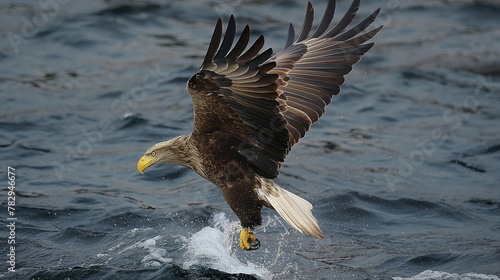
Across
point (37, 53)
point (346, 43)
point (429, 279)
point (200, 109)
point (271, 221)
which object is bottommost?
point (37, 53)

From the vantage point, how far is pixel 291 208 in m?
5.61

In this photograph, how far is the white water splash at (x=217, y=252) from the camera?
6.14 metres

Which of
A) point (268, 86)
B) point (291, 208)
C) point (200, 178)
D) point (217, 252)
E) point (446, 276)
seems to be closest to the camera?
point (268, 86)

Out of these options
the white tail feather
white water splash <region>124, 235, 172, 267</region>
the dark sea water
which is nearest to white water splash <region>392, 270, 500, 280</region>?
the dark sea water

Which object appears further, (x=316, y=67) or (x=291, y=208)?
(x=316, y=67)

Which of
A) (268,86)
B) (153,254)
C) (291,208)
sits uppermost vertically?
(268,86)

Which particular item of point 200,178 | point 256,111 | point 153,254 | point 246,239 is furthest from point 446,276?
point 200,178

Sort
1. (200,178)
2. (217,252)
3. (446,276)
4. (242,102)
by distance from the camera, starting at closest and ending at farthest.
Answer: (242,102), (446,276), (217,252), (200,178)

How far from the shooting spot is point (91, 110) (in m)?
10.4

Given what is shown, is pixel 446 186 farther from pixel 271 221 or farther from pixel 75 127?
Answer: pixel 75 127

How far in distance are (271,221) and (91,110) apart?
13.7ft

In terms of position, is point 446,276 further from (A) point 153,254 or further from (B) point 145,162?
(B) point 145,162

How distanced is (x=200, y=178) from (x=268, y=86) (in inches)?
142

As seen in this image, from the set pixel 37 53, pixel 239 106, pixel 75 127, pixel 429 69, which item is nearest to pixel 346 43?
pixel 239 106
